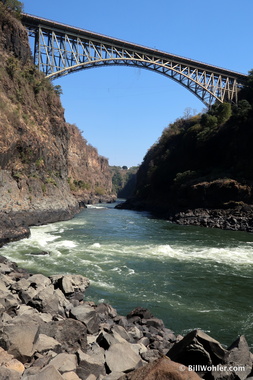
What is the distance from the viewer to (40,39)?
1528 inches

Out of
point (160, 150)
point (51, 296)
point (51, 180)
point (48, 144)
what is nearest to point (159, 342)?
point (51, 296)

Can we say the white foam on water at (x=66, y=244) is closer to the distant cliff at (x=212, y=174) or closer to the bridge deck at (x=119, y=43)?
the distant cliff at (x=212, y=174)

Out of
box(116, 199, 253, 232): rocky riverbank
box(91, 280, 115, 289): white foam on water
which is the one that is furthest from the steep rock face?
box(91, 280, 115, 289): white foam on water

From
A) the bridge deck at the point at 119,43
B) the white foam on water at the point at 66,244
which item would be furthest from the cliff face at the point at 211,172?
the white foam on water at the point at 66,244

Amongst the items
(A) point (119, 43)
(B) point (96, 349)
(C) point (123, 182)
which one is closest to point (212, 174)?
(A) point (119, 43)

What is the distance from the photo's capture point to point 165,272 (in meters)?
14.1

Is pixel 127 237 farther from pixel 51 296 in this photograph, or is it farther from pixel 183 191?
pixel 183 191

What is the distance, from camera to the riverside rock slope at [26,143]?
25.3 meters

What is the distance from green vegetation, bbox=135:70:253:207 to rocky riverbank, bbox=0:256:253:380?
2974 cm

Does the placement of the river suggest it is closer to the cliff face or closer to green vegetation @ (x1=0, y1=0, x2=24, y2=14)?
the cliff face

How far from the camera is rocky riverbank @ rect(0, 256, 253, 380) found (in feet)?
15.4

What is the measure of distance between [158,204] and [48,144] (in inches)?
926

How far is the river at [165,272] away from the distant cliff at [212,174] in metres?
10.7

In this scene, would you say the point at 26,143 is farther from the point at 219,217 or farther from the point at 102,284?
the point at 219,217
